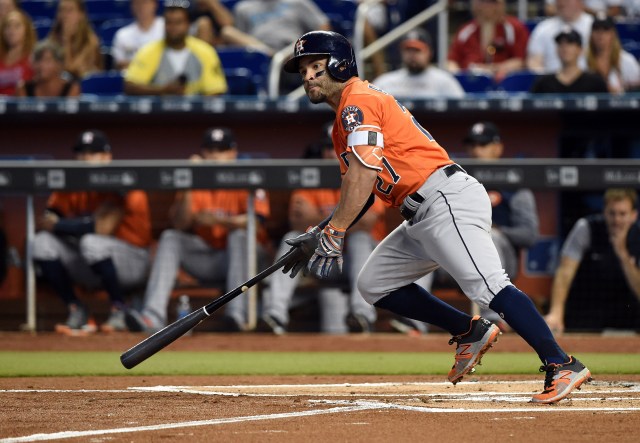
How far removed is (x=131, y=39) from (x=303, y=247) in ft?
20.9

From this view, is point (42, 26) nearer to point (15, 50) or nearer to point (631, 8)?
point (15, 50)

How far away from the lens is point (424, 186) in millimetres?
5051

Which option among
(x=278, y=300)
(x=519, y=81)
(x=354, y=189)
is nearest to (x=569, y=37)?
(x=519, y=81)

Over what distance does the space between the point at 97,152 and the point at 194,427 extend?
5.17m

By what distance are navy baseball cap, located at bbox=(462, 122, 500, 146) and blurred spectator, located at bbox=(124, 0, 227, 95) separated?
8.04 feet

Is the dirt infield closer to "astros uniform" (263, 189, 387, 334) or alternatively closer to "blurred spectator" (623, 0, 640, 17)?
"astros uniform" (263, 189, 387, 334)

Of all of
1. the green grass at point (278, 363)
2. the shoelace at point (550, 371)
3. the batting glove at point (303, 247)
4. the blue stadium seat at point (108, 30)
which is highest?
the blue stadium seat at point (108, 30)

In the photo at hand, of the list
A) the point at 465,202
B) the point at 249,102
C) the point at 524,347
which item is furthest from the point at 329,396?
the point at 249,102

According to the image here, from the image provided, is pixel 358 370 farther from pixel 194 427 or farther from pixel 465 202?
pixel 194 427

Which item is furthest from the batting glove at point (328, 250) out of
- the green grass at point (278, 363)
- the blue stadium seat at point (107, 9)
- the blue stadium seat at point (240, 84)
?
the blue stadium seat at point (107, 9)

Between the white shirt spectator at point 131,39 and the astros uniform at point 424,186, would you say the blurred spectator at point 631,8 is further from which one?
the astros uniform at point 424,186

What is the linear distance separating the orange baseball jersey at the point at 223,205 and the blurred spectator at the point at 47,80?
192 centimetres

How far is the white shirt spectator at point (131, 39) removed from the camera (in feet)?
36.0

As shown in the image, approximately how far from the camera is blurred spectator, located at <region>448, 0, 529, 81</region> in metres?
10.7
